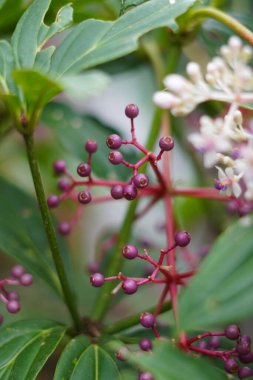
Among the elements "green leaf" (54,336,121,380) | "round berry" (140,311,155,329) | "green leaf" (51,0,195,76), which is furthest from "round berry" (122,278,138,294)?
"green leaf" (51,0,195,76)

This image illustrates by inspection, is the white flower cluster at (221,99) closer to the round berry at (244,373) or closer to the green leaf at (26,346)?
the round berry at (244,373)

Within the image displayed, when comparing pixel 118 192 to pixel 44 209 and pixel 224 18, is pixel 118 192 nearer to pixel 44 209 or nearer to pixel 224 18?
pixel 44 209

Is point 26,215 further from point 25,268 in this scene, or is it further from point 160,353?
point 160,353

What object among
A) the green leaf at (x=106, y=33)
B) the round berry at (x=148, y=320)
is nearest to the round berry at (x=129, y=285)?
the round berry at (x=148, y=320)

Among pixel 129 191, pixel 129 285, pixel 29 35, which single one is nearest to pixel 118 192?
pixel 129 191

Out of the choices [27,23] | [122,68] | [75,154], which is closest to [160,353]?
[27,23]
